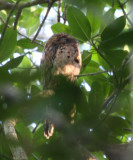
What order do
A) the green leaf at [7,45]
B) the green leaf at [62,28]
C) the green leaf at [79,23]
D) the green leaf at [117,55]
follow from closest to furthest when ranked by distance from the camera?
the green leaf at [7,45] < the green leaf at [79,23] < the green leaf at [117,55] < the green leaf at [62,28]

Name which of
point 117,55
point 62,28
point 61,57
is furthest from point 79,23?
point 62,28

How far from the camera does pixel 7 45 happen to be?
2211 millimetres

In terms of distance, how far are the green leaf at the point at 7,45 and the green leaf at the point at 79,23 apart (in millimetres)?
626

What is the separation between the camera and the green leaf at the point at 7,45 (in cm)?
211

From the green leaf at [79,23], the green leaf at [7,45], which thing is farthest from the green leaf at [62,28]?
the green leaf at [7,45]

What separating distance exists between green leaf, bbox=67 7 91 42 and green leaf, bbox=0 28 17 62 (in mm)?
626

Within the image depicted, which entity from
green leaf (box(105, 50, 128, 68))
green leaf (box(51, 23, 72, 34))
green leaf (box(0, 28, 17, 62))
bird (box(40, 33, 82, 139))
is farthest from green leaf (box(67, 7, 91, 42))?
green leaf (box(51, 23, 72, 34))

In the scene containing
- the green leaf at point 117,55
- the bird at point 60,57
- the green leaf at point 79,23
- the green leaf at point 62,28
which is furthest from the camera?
the green leaf at point 62,28

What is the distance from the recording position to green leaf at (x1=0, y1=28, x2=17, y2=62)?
6.93 ft

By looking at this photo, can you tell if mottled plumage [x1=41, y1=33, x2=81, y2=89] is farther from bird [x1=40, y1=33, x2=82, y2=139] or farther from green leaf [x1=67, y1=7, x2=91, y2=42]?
green leaf [x1=67, y1=7, x2=91, y2=42]

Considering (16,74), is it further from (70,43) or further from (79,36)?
(70,43)

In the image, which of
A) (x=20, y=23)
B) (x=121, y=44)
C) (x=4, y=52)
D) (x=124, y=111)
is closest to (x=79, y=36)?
(x=4, y=52)

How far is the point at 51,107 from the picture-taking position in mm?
947

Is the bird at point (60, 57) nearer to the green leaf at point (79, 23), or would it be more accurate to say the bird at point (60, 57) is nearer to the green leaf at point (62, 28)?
the green leaf at point (62, 28)
